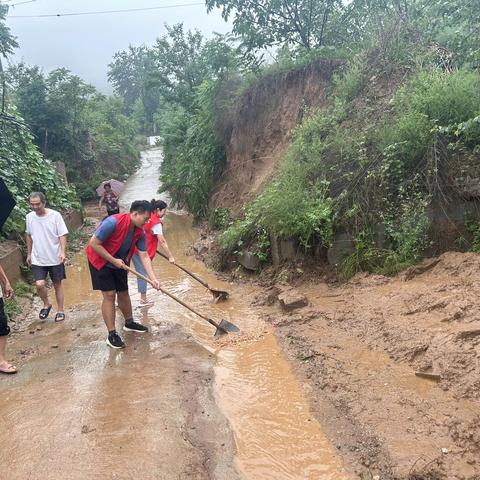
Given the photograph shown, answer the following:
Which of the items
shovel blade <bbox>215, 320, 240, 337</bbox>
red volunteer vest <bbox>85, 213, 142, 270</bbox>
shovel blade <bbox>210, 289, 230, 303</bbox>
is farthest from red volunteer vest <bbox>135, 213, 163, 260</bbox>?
shovel blade <bbox>215, 320, 240, 337</bbox>

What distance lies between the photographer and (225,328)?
18.6 ft

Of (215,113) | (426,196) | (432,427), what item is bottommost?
(432,427)

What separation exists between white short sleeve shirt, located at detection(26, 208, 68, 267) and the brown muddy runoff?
Answer: 886 mm

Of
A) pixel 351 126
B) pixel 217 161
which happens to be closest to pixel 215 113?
pixel 217 161

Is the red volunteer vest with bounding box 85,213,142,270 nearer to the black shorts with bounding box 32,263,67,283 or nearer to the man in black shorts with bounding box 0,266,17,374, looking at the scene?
the man in black shorts with bounding box 0,266,17,374

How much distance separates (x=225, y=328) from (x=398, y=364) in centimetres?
215

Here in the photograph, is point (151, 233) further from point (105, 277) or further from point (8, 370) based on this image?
point (8, 370)

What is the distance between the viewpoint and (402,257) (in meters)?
6.04

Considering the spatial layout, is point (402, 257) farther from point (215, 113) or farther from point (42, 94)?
point (42, 94)

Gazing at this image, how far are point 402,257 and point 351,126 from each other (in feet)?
9.51

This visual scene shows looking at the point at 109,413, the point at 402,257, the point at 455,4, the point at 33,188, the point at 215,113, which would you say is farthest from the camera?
the point at 215,113

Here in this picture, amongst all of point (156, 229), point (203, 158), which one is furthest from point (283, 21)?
point (156, 229)

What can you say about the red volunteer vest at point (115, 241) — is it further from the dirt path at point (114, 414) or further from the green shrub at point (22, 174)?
the green shrub at point (22, 174)

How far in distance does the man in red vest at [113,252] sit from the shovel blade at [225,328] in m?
0.97
